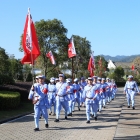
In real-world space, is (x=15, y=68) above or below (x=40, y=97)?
above

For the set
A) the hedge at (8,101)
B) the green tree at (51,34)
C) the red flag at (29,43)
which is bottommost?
the hedge at (8,101)

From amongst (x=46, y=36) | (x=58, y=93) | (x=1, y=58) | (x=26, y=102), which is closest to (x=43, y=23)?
(x=46, y=36)

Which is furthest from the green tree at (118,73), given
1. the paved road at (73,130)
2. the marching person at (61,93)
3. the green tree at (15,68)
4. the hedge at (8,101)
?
the paved road at (73,130)

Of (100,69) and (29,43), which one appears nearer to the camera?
(29,43)

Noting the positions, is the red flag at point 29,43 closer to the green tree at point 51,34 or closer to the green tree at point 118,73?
the green tree at point 51,34

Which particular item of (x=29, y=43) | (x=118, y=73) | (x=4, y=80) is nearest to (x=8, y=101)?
(x=4, y=80)

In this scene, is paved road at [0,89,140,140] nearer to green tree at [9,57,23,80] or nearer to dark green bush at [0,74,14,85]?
dark green bush at [0,74,14,85]

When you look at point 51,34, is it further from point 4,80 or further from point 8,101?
point 8,101

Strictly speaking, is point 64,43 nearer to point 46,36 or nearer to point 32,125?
point 46,36

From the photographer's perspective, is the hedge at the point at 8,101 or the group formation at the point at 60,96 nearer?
the group formation at the point at 60,96

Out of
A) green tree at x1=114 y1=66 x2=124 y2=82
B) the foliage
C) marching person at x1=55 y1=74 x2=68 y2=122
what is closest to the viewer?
marching person at x1=55 y1=74 x2=68 y2=122

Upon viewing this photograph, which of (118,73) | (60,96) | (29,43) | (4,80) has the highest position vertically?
(29,43)

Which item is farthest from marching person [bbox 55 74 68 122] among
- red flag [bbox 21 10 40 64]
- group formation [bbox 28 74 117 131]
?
red flag [bbox 21 10 40 64]

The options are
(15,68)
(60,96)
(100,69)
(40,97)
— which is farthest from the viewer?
(100,69)
